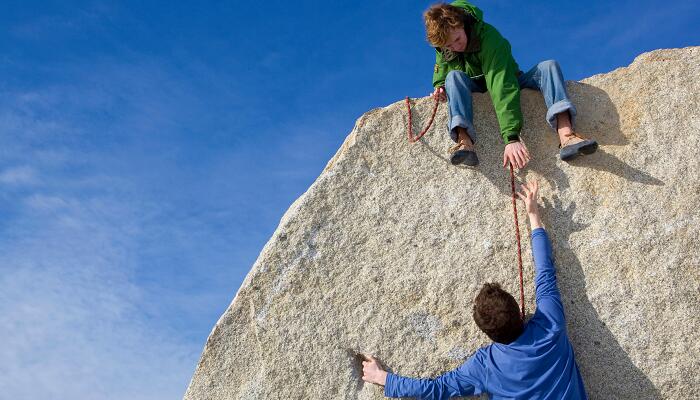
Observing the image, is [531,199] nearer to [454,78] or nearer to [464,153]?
[464,153]

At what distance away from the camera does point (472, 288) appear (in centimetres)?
444

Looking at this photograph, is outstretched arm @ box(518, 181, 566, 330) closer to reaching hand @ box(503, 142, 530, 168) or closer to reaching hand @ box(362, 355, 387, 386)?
reaching hand @ box(503, 142, 530, 168)

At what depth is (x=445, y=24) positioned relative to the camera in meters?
4.65

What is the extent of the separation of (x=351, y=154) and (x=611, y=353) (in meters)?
1.95

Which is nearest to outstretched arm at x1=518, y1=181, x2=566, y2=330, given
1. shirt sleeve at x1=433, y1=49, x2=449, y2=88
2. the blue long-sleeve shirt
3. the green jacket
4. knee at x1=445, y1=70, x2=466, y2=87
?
the blue long-sleeve shirt

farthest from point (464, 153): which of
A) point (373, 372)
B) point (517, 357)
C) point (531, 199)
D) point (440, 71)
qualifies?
point (373, 372)

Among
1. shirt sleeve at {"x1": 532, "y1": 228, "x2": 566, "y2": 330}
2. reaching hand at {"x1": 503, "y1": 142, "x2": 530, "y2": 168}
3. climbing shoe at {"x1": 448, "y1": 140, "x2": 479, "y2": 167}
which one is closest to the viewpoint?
shirt sleeve at {"x1": 532, "y1": 228, "x2": 566, "y2": 330}

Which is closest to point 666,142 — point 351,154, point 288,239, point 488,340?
point 488,340

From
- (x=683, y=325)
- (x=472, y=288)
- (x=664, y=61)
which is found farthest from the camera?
(x=664, y=61)

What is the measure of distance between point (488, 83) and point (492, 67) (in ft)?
Result: 0.34

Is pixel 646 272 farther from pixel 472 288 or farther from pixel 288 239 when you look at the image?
pixel 288 239

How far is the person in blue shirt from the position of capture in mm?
3840

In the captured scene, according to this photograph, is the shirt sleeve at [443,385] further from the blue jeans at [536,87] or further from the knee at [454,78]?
the knee at [454,78]

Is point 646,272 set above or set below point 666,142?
below
